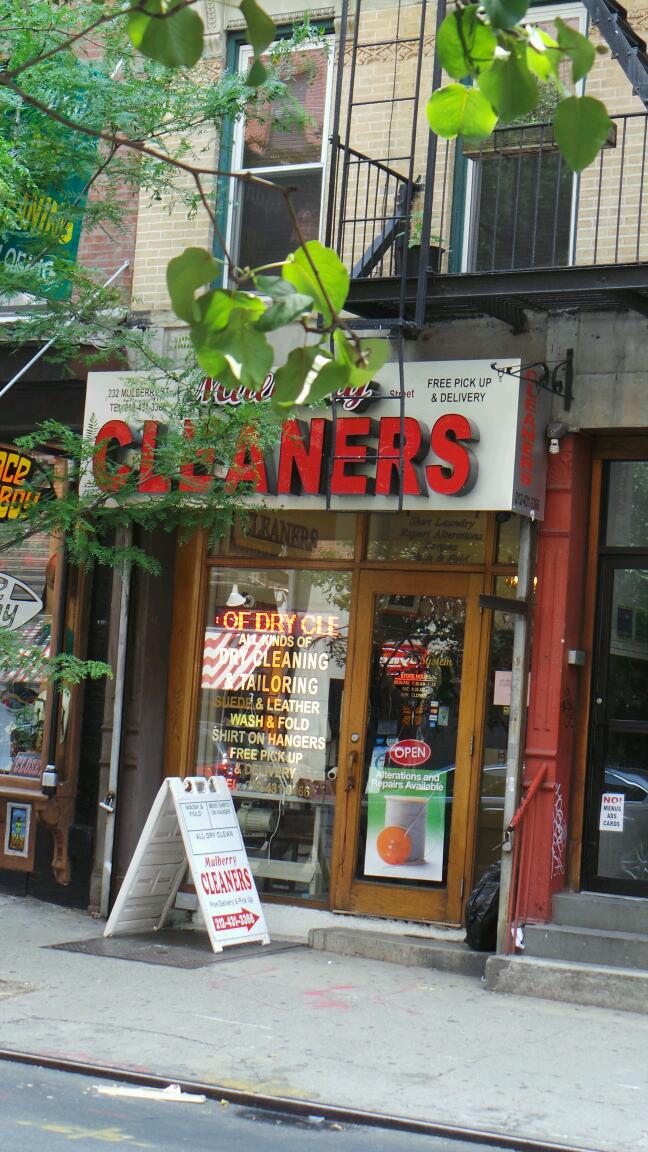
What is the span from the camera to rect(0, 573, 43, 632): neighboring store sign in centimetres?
1160

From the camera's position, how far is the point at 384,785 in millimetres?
10125

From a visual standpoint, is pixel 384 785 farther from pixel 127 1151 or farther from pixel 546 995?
pixel 127 1151

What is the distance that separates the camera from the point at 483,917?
9.15 m

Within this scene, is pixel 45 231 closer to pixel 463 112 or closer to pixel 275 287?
pixel 463 112

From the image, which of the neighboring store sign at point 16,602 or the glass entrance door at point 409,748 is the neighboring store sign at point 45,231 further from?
the glass entrance door at point 409,748

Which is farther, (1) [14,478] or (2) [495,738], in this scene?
(1) [14,478]

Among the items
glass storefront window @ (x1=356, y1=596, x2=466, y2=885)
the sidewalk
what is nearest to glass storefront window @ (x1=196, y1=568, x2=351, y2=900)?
glass storefront window @ (x1=356, y1=596, x2=466, y2=885)

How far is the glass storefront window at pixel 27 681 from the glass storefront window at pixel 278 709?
1.44 m

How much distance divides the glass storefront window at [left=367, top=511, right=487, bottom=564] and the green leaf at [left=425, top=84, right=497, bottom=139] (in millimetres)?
6962

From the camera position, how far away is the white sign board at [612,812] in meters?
9.36

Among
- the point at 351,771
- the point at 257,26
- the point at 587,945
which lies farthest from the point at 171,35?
the point at 351,771

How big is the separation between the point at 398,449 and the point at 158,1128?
4.79 m

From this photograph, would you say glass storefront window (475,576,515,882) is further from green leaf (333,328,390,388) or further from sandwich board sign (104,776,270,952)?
green leaf (333,328,390,388)

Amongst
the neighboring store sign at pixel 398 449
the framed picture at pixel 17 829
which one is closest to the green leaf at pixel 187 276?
the neighboring store sign at pixel 398 449
